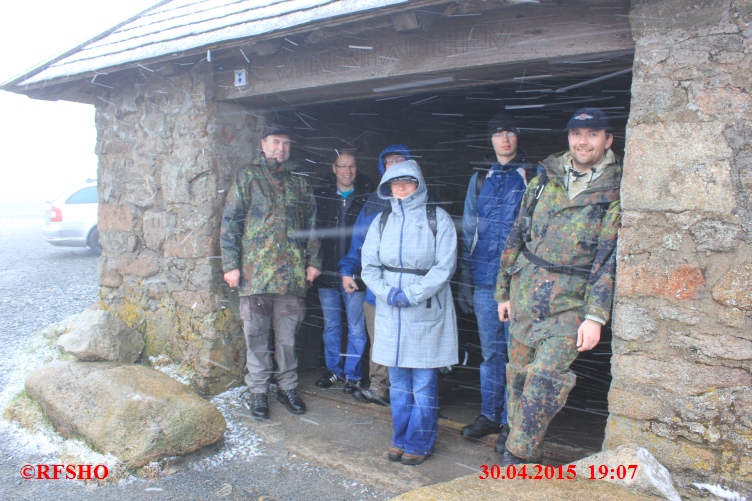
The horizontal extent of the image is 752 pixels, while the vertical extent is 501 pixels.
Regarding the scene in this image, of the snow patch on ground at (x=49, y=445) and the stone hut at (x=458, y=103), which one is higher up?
the stone hut at (x=458, y=103)

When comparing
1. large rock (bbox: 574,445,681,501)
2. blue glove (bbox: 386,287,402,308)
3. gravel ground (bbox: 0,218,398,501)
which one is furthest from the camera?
blue glove (bbox: 386,287,402,308)

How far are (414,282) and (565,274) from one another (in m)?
0.91

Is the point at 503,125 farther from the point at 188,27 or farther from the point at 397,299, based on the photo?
the point at 188,27

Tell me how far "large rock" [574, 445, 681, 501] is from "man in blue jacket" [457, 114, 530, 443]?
0.93 meters

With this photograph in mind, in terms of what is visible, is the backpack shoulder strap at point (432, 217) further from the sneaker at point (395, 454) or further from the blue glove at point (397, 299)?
the sneaker at point (395, 454)

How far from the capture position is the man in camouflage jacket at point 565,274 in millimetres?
2918

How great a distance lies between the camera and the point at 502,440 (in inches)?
142

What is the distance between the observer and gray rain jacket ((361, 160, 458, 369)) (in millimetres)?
3445

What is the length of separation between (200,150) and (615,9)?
3166 millimetres

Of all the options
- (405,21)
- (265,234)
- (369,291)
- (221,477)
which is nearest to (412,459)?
(221,477)

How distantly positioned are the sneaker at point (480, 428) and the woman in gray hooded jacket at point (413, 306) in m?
0.41

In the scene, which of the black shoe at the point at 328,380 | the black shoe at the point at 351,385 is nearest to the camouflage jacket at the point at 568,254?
the black shoe at the point at 351,385

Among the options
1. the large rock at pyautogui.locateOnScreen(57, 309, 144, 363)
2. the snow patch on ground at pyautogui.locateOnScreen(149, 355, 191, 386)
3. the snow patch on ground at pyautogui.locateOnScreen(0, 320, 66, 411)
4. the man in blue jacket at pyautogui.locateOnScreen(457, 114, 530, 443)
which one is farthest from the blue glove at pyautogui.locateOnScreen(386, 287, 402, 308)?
the snow patch on ground at pyautogui.locateOnScreen(0, 320, 66, 411)

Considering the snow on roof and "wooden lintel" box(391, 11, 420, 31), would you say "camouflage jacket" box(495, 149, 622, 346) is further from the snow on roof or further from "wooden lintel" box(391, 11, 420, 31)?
the snow on roof
